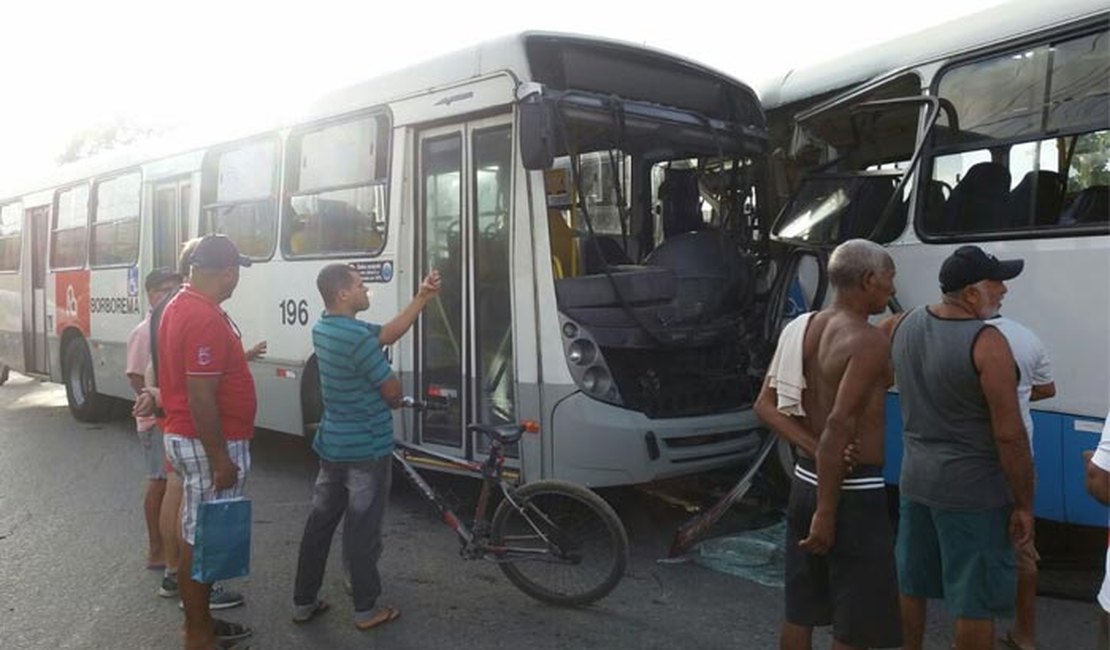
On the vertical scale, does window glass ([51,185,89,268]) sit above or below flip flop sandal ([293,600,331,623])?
above

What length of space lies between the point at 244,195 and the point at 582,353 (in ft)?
12.8

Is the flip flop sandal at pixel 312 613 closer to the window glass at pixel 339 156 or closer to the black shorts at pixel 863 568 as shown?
the black shorts at pixel 863 568

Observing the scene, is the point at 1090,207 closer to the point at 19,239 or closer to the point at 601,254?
the point at 601,254

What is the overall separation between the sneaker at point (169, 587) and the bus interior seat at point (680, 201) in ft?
12.8

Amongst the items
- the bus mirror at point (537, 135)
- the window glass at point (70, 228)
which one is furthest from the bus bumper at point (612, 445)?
the window glass at point (70, 228)

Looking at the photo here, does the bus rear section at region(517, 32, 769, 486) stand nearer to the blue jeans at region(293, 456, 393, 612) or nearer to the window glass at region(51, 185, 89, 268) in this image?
the blue jeans at region(293, 456, 393, 612)

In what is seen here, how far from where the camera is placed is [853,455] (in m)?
2.79

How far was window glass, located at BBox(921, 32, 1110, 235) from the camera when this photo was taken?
409 cm

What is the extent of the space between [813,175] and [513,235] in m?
1.93

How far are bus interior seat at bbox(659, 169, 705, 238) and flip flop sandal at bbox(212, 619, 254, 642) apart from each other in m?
3.80

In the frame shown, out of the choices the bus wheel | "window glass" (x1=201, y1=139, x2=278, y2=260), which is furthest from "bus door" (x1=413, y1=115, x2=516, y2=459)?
the bus wheel

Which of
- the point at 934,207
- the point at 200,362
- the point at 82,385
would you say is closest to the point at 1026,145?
the point at 934,207

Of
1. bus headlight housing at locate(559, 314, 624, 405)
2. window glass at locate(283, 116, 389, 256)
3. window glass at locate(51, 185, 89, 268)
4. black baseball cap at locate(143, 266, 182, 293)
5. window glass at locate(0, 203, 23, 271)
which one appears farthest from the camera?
window glass at locate(0, 203, 23, 271)

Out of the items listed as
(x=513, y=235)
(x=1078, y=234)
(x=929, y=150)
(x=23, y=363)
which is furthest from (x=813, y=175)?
(x=23, y=363)
